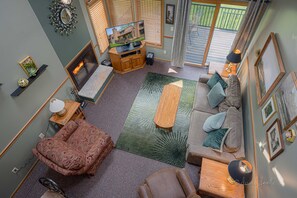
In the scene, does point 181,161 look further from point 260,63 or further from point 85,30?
point 85,30

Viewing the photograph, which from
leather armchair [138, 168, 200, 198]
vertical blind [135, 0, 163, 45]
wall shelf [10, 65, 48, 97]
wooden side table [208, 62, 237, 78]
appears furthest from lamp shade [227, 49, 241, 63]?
wall shelf [10, 65, 48, 97]

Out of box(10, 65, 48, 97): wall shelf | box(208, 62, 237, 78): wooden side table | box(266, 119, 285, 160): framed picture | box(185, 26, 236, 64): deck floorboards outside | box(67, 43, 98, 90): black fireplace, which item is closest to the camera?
box(266, 119, 285, 160): framed picture

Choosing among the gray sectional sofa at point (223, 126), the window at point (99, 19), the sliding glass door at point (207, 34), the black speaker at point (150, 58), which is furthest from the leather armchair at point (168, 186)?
the window at point (99, 19)

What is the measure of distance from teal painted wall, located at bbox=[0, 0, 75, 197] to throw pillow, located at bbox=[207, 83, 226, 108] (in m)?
3.55

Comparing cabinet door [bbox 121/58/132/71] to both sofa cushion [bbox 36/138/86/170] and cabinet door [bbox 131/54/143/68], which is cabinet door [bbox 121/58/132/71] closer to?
cabinet door [bbox 131/54/143/68]

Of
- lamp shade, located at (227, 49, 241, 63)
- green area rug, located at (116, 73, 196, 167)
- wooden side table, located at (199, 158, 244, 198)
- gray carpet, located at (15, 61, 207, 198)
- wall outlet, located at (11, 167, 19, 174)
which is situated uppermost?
lamp shade, located at (227, 49, 241, 63)

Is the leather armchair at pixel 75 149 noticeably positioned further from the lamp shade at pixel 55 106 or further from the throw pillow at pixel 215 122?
the throw pillow at pixel 215 122

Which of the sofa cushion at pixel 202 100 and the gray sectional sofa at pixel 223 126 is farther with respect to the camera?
the sofa cushion at pixel 202 100

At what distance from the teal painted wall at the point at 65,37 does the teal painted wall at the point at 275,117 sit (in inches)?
159

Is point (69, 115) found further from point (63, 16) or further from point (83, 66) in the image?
point (63, 16)

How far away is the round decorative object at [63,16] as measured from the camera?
361cm

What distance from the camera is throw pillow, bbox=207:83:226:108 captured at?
157 inches

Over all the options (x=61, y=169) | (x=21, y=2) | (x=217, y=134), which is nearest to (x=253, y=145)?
(x=217, y=134)

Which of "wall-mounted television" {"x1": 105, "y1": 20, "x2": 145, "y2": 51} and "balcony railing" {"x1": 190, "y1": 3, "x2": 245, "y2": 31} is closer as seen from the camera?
"wall-mounted television" {"x1": 105, "y1": 20, "x2": 145, "y2": 51}
